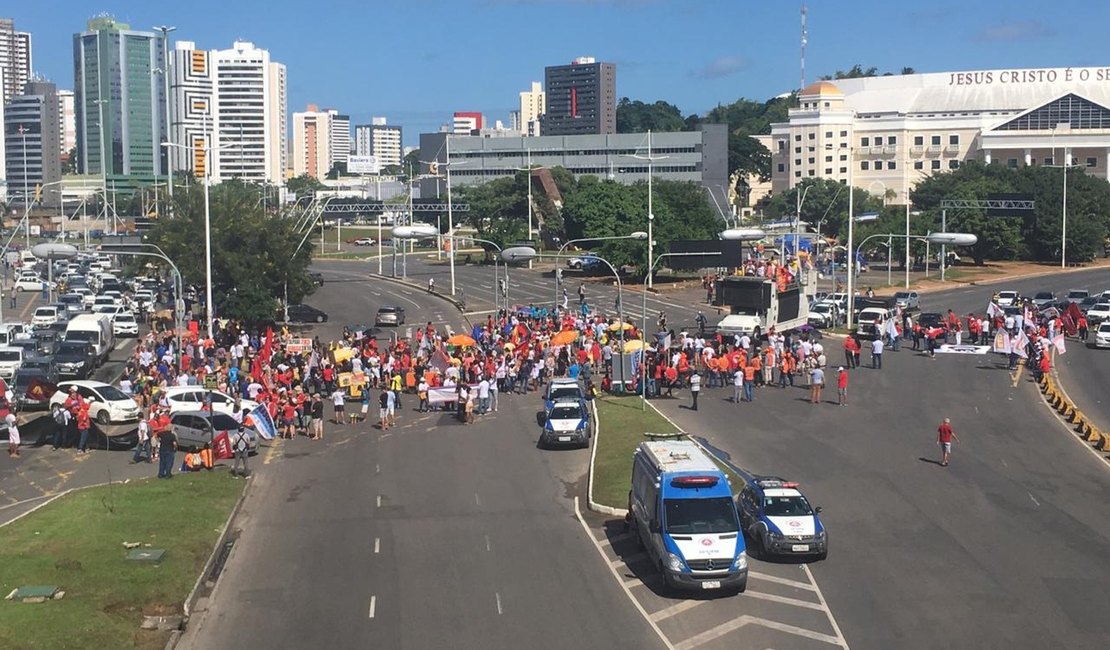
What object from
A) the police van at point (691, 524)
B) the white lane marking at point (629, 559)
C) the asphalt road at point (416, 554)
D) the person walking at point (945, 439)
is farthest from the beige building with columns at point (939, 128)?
the police van at point (691, 524)

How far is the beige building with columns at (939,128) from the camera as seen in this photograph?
157 metres

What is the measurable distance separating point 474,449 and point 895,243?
76369 millimetres

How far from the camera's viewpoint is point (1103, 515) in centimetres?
2800

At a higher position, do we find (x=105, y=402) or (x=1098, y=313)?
(x=1098, y=313)

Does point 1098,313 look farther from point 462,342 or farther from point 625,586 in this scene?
point 625,586

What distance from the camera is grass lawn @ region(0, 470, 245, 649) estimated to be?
19.6 metres

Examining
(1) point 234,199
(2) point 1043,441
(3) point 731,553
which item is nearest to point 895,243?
(1) point 234,199

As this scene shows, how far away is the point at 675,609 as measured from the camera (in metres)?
21.6

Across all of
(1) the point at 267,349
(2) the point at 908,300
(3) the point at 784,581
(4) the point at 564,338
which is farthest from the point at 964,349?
(3) the point at 784,581

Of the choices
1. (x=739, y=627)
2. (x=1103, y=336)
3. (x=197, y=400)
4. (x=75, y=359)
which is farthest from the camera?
(x=1103, y=336)

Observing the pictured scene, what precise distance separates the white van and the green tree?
→ 7.79m

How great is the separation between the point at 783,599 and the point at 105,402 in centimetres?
2415

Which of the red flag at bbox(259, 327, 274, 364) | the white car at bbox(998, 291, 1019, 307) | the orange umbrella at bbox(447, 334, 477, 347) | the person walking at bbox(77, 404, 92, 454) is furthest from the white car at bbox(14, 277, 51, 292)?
the white car at bbox(998, 291, 1019, 307)

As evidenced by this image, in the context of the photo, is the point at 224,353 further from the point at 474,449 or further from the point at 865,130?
the point at 865,130
